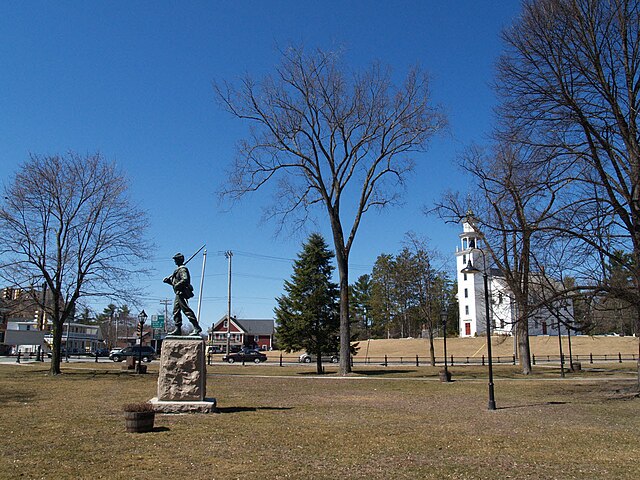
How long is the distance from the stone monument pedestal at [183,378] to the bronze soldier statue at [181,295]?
880mm

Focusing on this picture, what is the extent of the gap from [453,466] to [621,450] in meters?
3.85

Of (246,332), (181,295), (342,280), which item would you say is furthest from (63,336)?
(181,295)

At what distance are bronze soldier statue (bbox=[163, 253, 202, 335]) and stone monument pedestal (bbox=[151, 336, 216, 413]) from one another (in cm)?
88

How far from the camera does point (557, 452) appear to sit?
1007cm

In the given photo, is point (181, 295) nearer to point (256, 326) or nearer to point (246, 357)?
point (246, 357)

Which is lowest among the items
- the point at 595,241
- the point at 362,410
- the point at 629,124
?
the point at 362,410

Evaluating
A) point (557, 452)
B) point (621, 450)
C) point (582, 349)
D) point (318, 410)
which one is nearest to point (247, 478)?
point (557, 452)

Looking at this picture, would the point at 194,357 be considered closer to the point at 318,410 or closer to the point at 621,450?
the point at 318,410

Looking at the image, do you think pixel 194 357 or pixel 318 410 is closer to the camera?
pixel 194 357

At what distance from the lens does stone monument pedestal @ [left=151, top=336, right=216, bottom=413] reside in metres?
14.8

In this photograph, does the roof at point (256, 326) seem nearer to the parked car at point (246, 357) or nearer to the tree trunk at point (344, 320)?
the parked car at point (246, 357)

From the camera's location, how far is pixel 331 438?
1134 cm

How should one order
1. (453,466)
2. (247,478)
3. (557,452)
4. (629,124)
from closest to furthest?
(247,478)
(453,466)
(557,452)
(629,124)

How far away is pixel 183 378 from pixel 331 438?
5.52 meters
